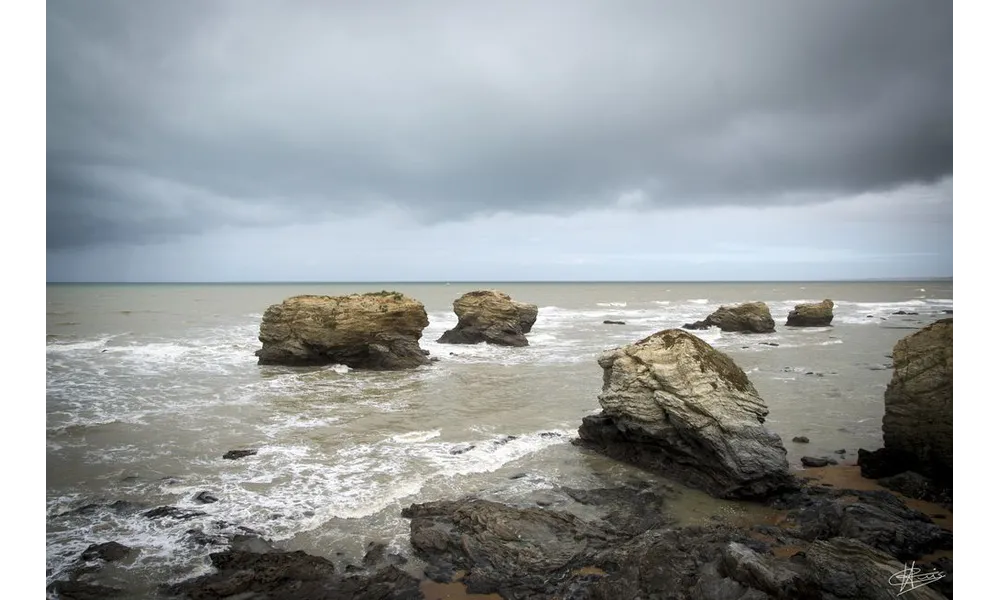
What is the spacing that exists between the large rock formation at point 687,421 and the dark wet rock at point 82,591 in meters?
8.42

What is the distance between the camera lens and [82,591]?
539cm

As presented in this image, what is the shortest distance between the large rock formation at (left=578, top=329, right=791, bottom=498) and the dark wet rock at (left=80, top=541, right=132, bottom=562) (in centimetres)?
843

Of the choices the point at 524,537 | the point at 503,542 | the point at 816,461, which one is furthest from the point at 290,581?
the point at 816,461

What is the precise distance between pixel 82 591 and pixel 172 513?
6.84ft

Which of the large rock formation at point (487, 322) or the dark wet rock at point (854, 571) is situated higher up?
the large rock formation at point (487, 322)

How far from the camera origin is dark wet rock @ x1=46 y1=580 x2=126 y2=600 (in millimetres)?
5270

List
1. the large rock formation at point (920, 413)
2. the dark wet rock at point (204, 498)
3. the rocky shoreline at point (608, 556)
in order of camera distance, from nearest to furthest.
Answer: the rocky shoreline at point (608, 556), the dark wet rock at point (204, 498), the large rock formation at point (920, 413)

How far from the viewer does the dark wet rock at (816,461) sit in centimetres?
962

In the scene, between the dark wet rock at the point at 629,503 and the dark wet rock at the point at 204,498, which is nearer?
the dark wet rock at the point at 629,503

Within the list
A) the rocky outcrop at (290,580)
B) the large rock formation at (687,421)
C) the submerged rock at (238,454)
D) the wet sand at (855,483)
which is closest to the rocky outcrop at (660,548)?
the wet sand at (855,483)
